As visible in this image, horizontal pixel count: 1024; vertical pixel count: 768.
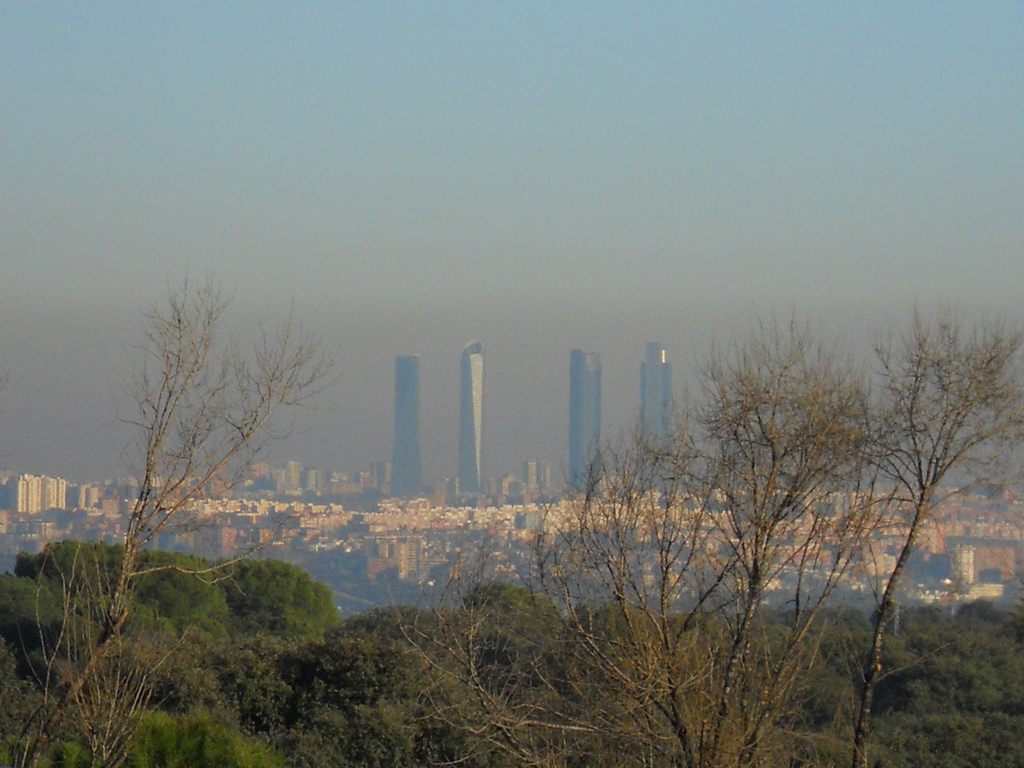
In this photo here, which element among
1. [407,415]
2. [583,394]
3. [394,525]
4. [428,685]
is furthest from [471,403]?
[428,685]

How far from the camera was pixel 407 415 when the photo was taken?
401 feet

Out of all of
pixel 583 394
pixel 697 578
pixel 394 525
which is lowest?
pixel 394 525

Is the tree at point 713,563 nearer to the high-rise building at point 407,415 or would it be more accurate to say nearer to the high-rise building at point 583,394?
the high-rise building at point 583,394

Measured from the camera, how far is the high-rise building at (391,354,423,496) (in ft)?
362

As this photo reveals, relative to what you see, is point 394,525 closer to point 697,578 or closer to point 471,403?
point 697,578

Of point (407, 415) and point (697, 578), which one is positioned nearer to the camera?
point (697, 578)

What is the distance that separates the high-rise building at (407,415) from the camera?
362 feet

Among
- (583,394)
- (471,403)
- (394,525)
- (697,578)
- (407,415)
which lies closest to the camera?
(697,578)

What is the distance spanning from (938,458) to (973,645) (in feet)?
34.8

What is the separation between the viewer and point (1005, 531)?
14.0 meters

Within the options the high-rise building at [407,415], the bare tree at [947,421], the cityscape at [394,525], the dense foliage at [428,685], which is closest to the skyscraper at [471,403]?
the high-rise building at [407,415]

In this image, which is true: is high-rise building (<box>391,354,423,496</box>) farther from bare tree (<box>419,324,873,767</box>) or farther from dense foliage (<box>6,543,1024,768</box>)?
bare tree (<box>419,324,873,767</box>)

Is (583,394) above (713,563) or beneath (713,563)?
above

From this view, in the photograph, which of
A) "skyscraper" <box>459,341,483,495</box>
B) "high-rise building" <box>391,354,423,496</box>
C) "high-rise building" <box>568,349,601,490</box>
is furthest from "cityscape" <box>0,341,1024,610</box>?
"skyscraper" <box>459,341,483,495</box>
